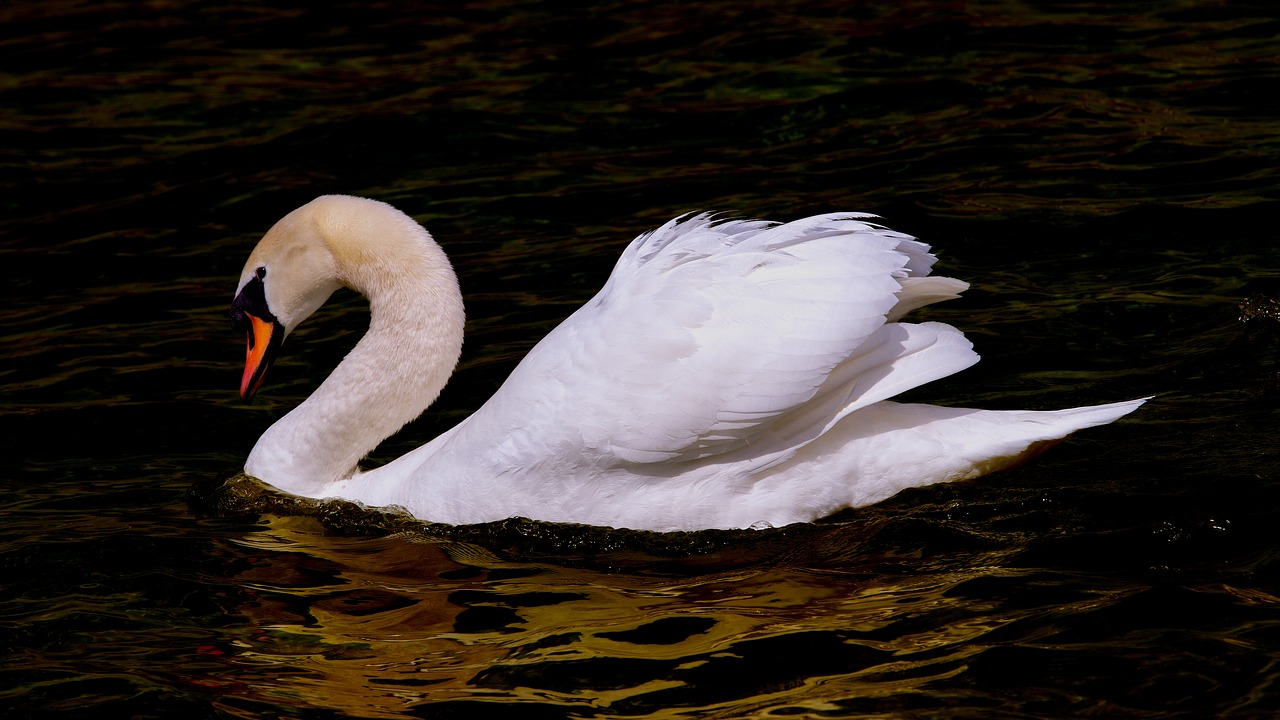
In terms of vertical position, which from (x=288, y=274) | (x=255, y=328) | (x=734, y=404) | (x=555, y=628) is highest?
(x=288, y=274)

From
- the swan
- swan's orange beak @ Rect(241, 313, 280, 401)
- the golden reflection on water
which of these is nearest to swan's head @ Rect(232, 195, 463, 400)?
swan's orange beak @ Rect(241, 313, 280, 401)

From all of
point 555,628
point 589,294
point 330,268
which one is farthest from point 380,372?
point 589,294

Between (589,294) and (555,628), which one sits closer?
(555,628)

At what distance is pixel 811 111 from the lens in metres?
9.80

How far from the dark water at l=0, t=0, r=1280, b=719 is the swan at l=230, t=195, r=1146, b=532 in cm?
13

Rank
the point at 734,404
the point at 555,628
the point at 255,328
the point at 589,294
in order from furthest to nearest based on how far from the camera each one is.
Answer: the point at 589,294 < the point at 255,328 < the point at 734,404 < the point at 555,628

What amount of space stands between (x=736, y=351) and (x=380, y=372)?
1565mm

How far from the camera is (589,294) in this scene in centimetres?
757

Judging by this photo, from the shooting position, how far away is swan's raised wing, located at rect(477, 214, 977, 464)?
4777 mm

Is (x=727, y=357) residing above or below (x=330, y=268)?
below

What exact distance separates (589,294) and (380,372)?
2054 mm

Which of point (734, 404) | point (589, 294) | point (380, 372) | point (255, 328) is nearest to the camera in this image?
point (734, 404)

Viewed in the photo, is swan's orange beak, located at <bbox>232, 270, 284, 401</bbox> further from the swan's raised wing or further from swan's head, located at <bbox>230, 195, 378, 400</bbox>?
the swan's raised wing

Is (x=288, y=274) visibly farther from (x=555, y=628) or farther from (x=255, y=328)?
(x=555, y=628)
